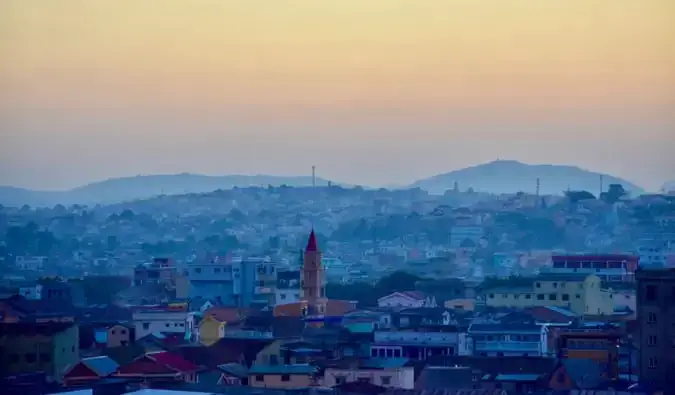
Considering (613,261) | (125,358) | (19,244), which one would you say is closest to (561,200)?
(19,244)

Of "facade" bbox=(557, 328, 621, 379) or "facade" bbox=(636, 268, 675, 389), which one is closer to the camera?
"facade" bbox=(636, 268, 675, 389)

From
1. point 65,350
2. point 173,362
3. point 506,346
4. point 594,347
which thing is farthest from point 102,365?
point 506,346

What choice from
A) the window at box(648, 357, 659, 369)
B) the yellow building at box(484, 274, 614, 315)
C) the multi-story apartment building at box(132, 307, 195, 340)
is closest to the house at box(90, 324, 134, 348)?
the multi-story apartment building at box(132, 307, 195, 340)

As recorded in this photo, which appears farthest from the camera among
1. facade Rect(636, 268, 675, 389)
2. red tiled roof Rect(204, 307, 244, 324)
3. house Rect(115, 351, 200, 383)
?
red tiled roof Rect(204, 307, 244, 324)

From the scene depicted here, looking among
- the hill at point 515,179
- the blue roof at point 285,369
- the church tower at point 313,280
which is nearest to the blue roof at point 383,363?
the blue roof at point 285,369

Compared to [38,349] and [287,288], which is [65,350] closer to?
[38,349]

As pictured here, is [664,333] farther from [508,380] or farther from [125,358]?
[125,358]

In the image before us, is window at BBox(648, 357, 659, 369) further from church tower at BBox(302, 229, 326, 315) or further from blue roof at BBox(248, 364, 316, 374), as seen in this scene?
church tower at BBox(302, 229, 326, 315)
